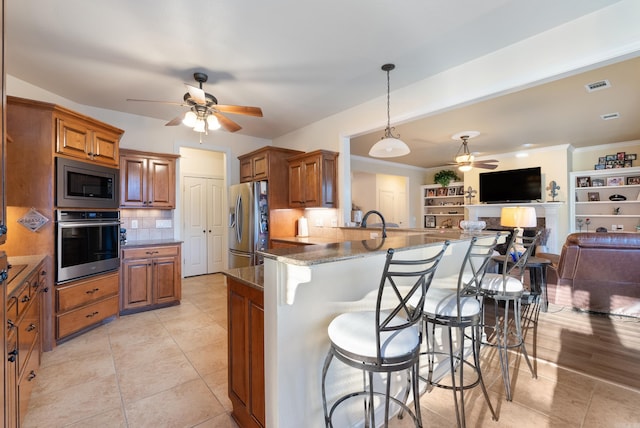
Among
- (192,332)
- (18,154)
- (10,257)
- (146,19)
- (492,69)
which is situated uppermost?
(146,19)

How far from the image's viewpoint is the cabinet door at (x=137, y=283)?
3455 mm

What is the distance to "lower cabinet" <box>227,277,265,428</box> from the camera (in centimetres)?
140

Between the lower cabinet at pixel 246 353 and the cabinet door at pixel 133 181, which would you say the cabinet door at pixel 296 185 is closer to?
the cabinet door at pixel 133 181

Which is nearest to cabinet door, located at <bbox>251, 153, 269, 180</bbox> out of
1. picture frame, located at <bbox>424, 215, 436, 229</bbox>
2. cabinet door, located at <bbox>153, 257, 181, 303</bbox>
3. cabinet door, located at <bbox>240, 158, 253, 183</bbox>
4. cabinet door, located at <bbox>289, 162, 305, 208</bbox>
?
cabinet door, located at <bbox>240, 158, 253, 183</bbox>

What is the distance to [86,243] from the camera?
294cm

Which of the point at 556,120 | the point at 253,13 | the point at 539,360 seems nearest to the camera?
the point at 253,13

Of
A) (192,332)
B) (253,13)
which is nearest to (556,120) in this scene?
(253,13)

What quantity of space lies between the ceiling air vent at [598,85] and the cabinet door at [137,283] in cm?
567

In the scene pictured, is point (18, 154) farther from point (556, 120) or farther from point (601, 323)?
point (556, 120)

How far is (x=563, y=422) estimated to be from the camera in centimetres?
166

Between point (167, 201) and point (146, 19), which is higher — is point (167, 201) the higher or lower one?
the lower one

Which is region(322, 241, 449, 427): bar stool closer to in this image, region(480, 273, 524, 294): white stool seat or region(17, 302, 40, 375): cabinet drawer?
region(480, 273, 524, 294): white stool seat

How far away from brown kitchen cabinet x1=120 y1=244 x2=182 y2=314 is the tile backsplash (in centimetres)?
78

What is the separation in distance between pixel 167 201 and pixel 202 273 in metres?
2.22
